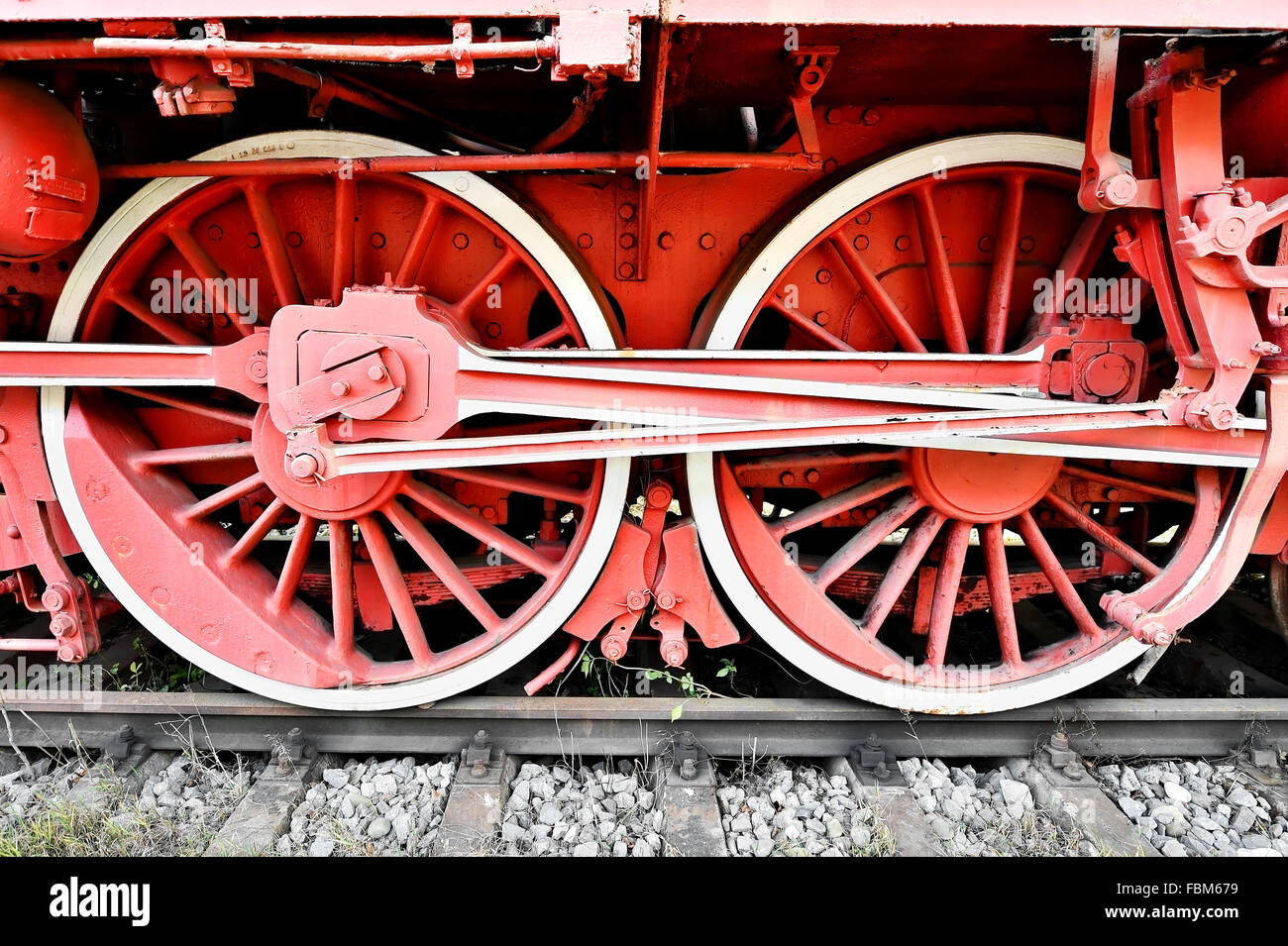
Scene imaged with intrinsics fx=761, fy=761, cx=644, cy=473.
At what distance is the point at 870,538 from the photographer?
8.45 feet

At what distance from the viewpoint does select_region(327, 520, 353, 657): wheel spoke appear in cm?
252

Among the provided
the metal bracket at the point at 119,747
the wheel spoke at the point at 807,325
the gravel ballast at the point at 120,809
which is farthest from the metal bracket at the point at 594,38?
the metal bracket at the point at 119,747

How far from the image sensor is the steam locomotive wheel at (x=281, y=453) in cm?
233

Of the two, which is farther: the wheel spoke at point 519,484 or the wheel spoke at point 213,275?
the wheel spoke at point 519,484

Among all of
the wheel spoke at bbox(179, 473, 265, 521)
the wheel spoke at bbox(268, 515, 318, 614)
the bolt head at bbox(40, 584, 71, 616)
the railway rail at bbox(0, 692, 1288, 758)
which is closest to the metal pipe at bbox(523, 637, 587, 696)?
the railway rail at bbox(0, 692, 1288, 758)

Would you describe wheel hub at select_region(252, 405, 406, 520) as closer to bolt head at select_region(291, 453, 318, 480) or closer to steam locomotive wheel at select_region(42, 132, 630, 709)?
steam locomotive wheel at select_region(42, 132, 630, 709)

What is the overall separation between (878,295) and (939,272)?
0.67 feet

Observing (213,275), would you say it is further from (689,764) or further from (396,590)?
(689,764)

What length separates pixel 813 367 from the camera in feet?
7.37

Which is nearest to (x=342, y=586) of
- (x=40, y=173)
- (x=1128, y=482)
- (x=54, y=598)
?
(x=54, y=598)

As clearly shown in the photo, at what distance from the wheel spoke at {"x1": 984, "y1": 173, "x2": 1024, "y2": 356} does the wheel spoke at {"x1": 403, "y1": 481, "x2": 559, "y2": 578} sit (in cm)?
160

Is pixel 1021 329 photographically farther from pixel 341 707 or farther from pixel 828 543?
pixel 341 707

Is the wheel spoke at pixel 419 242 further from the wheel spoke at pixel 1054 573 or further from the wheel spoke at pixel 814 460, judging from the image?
the wheel spoke at pixel 1054 573
